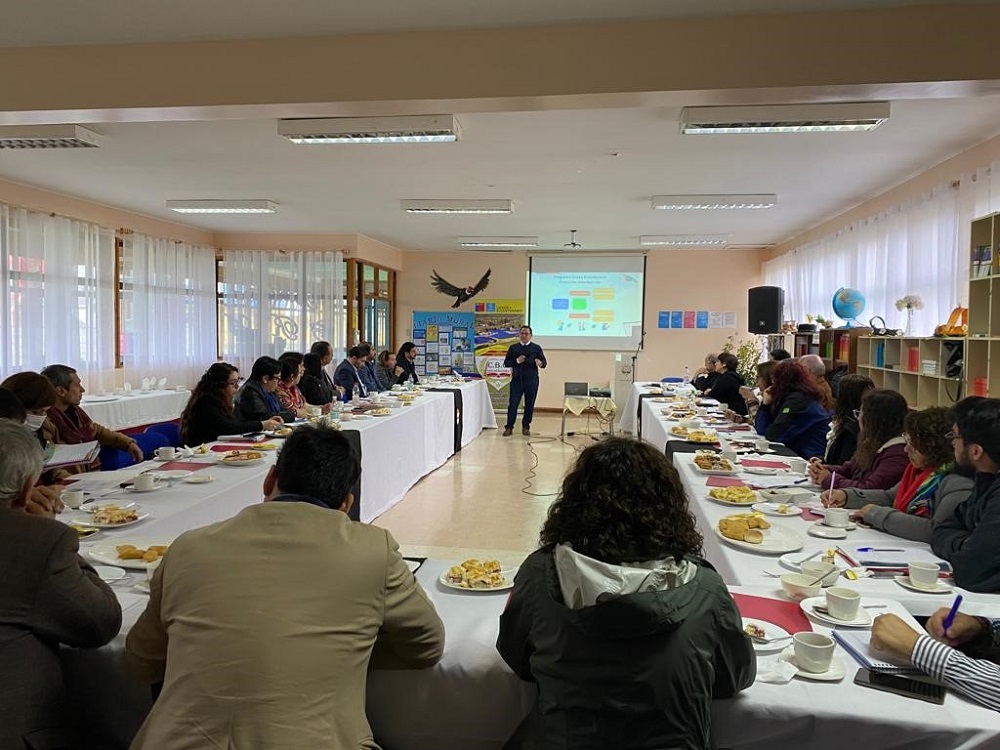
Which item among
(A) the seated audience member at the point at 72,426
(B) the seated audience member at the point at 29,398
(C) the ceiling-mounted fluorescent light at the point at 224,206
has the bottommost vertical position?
(A) the seated audience member at the point at 72,426

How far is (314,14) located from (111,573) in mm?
2607

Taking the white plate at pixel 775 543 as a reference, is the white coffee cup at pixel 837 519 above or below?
above

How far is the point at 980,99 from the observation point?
4027 millimetres

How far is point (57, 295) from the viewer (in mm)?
7207

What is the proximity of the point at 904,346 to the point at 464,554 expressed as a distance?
4.20 m

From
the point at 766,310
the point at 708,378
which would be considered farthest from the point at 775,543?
the point at 766,310

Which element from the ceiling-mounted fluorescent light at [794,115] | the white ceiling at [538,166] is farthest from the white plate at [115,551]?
the ceiling-mounted fluorescent light at [794,115]

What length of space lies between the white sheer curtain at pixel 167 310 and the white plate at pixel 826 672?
8782mm

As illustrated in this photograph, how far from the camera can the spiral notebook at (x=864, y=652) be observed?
142 centimetres

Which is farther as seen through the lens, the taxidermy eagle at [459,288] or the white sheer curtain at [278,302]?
the taxidermy eagle at [459,288]

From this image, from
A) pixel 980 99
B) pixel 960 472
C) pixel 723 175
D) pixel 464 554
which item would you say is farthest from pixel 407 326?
pixel 960 472

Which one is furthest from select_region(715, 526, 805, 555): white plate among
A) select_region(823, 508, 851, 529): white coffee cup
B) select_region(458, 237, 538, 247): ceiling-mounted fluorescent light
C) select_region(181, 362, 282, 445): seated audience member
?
select_region(458, 237, 538, 247): ceiling-mounted fluorescent light

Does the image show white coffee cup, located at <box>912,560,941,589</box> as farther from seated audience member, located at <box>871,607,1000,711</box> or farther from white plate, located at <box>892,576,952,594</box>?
seated audience member, located at <box>871,607,1000,711</box>

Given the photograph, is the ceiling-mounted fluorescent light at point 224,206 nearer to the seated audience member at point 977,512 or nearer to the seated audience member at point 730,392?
the seated audience member at point 730,392
